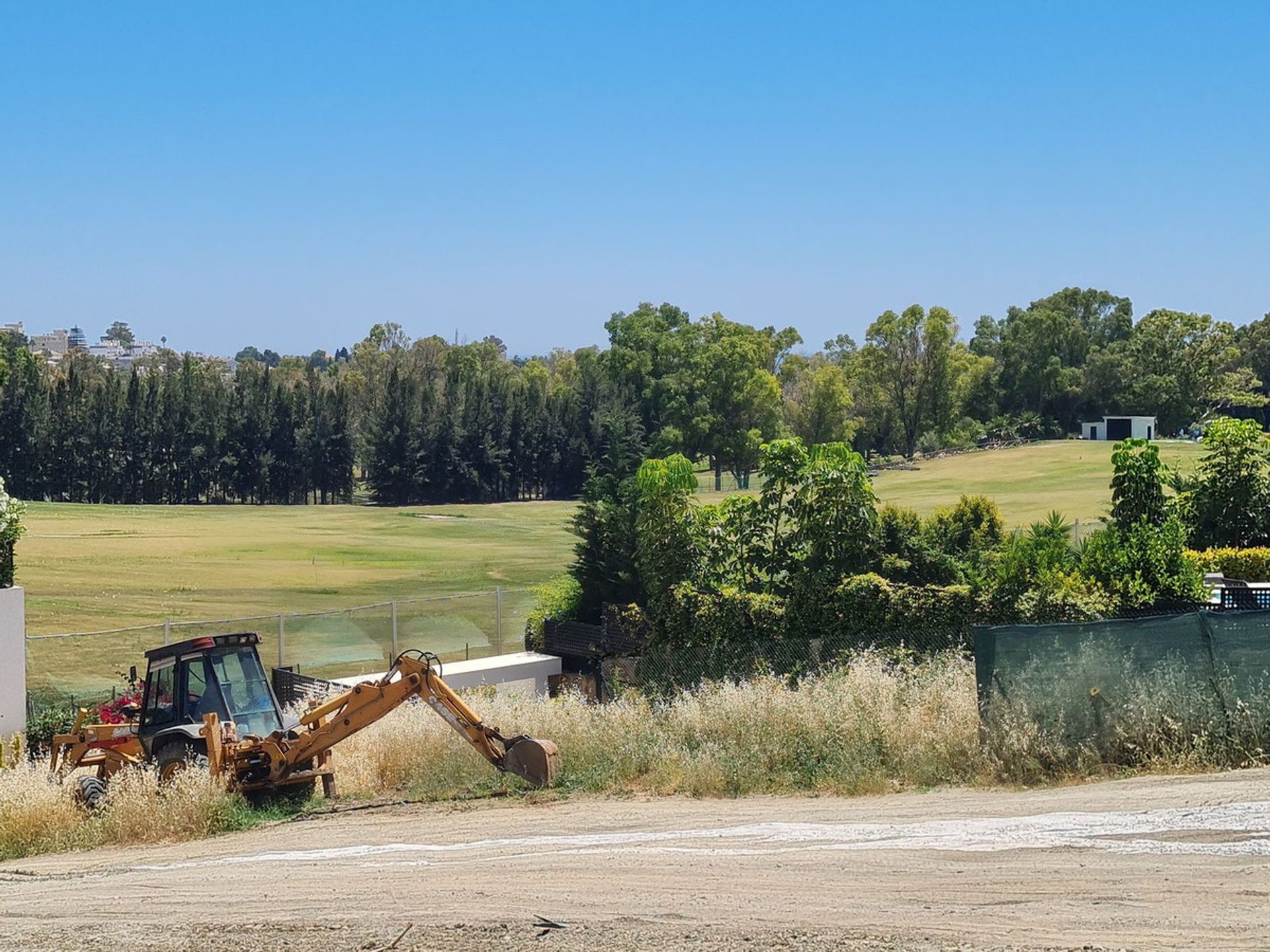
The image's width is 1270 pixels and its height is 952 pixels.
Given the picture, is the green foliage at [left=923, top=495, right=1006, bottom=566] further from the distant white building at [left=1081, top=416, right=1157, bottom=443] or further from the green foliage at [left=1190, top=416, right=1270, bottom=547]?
the distant white building at [left=1081, top=416, right=1157, bottom=443]

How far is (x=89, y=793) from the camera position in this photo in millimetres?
16453

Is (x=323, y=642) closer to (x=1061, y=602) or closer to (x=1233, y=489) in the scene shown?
(x=1061, y=602)

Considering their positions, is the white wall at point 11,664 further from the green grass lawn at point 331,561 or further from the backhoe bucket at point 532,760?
the backhoe bucket at point 532,760

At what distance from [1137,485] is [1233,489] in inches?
191

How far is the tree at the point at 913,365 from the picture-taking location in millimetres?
102000

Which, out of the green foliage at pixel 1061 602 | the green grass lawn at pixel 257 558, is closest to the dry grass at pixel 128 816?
the green foliage at pixel 1061 602

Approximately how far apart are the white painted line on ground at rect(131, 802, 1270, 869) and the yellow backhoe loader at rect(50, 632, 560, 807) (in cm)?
246

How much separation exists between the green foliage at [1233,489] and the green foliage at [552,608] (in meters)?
13.8

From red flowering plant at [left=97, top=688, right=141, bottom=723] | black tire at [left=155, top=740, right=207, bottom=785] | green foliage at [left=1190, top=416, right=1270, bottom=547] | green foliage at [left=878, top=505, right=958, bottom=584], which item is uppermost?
green foliage at [left=1190, top=416, right=1270, bottom=547]

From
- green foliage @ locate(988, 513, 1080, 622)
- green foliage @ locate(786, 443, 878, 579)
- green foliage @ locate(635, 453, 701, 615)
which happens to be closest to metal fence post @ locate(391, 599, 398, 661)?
green foliage @ locate(635, 453, 701, 615)

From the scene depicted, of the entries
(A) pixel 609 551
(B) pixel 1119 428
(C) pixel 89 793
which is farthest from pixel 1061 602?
(B) pixel 1119 428

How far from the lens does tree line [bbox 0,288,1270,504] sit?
10156 cm

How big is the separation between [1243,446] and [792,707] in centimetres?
1725

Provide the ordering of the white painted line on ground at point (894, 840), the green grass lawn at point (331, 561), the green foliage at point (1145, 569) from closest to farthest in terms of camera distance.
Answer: the white painted line on ground at point (894, 840) → the green foliage at point (1145, 569) → the green grass lawn at point (331, 561)
